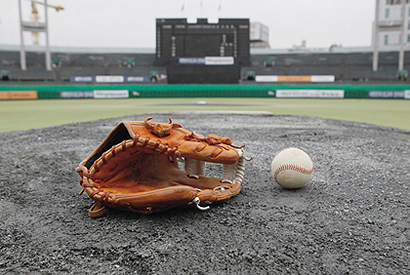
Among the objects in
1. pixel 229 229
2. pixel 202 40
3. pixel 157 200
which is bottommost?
pixel 229 229

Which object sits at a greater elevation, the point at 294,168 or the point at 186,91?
the point at 186,91

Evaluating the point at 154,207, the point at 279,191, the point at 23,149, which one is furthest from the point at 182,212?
the point at 23,149

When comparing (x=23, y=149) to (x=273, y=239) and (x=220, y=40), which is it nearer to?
(x=273, y=239)

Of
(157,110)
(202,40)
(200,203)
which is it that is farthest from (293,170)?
(202,40)

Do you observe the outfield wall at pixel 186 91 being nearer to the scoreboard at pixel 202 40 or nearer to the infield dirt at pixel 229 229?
the scoreboard at pixel 202 40

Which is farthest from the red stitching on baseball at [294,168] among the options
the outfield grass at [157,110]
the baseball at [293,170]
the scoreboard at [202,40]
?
the scoreboard at [202,40]

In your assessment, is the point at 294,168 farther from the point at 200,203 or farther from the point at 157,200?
the point at 157,200
